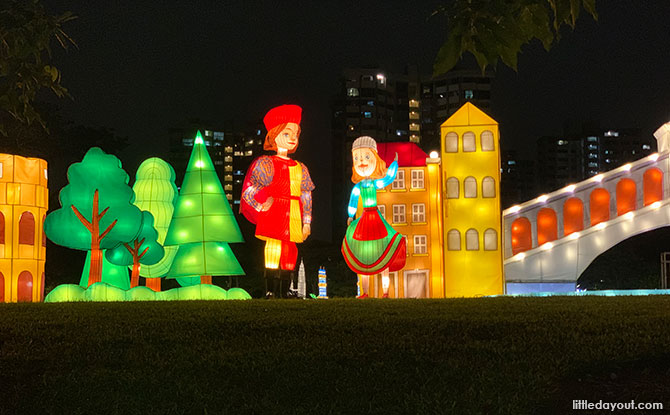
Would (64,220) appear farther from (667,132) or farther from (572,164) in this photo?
(572,164)

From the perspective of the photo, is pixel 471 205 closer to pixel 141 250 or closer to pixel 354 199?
pixel 354 199

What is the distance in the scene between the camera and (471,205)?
2616 centimetres

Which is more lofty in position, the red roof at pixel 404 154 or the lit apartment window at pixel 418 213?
the red roof at pixel 404 154

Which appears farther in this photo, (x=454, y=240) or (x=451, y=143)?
(x=451, y=143)

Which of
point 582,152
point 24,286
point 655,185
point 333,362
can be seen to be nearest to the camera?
point 333,362

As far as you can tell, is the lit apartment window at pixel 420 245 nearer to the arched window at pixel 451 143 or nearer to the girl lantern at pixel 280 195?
the arched window at pixel 451 143

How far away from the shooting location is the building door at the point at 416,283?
27.0 meters

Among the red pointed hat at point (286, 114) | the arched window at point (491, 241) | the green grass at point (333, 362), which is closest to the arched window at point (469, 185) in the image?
the arched window at point (491, 241)

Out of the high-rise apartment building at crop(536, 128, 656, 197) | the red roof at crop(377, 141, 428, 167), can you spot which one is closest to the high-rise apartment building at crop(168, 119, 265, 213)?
the high-rise apartment building at crop(536, 128, 656, 197)

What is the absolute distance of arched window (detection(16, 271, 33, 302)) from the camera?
71.1 feet

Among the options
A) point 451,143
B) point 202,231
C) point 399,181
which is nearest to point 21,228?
point 202,231

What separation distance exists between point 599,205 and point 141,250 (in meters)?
15.6

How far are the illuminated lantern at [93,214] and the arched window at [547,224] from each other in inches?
588

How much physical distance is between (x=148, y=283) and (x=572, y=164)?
13397 cm
